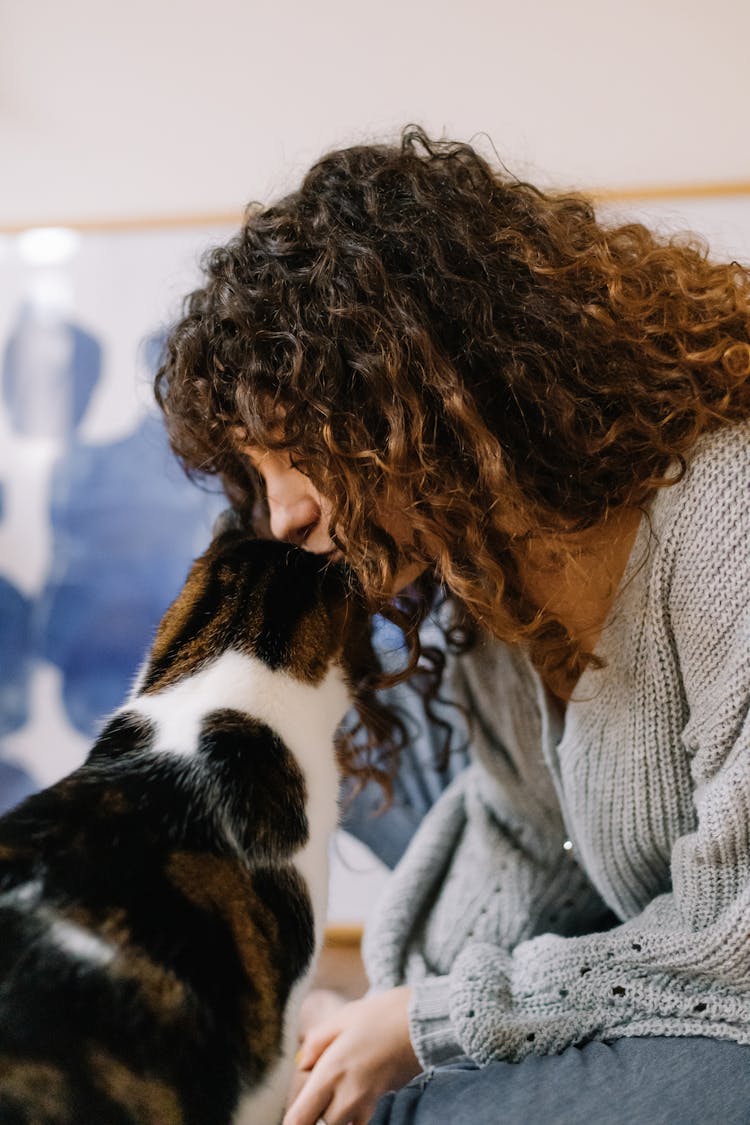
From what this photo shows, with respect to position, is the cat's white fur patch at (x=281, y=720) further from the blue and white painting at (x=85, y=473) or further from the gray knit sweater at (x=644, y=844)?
the blue and white painting at (x=85, y=473)

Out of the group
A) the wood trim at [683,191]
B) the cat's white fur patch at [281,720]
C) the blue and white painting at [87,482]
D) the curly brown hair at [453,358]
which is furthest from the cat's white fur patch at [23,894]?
the wood trim at [683,191]

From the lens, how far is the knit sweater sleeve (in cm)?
75

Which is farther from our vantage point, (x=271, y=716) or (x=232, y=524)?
(x=232, y=524)

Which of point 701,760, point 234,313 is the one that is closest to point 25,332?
point 234,313

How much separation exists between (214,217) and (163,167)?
0.38ft

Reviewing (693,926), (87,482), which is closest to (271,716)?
(693,926)

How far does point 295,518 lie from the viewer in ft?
2.90

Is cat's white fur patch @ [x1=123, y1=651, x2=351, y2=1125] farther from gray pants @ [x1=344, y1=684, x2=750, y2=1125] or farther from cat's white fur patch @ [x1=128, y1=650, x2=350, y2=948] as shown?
gray pants @ [x1=344, y1=684, x2=750, y2=1125]

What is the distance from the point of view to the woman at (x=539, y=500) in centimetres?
75

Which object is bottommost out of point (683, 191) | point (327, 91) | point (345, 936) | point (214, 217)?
point (345, 936)

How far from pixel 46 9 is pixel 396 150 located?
0.97m

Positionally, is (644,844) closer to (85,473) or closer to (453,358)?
(453,358)

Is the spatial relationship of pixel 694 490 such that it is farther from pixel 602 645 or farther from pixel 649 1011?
pixel 649 1011

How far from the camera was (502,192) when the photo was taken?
83 centimetres
